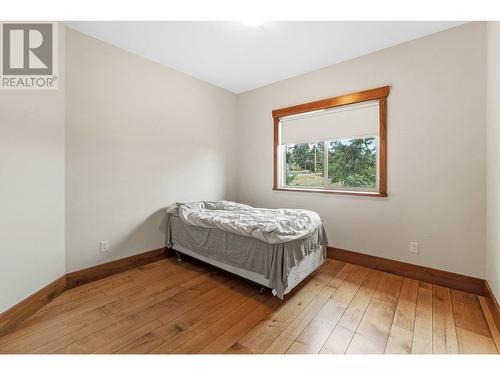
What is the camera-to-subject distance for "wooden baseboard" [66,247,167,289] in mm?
2108

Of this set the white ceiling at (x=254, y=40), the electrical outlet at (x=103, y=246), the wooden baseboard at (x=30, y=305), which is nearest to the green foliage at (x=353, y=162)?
the white ceiling at (x=254, y=40)

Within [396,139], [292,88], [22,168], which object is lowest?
[22,168]

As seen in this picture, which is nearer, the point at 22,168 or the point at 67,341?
the point at 67,341

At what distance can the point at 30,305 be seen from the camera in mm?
1662

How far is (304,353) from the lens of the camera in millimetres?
1311

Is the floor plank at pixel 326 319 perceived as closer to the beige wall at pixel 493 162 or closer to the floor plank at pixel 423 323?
the floor plank at pixel 423 323

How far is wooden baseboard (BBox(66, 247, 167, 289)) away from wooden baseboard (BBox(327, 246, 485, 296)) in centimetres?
229

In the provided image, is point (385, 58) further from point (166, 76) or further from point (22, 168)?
point (22, 168)

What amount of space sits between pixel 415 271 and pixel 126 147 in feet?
11.4

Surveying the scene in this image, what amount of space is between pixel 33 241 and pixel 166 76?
2.29 metres

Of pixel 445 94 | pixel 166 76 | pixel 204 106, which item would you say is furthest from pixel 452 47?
pixel 166 76

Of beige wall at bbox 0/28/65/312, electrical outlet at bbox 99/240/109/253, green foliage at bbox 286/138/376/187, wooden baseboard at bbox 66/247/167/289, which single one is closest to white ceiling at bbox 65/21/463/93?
beige wall at bbox 0/28/65/312

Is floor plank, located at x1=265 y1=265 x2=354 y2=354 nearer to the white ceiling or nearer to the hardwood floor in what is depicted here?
the hardwood floor

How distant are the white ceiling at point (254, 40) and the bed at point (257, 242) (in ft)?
6.06
